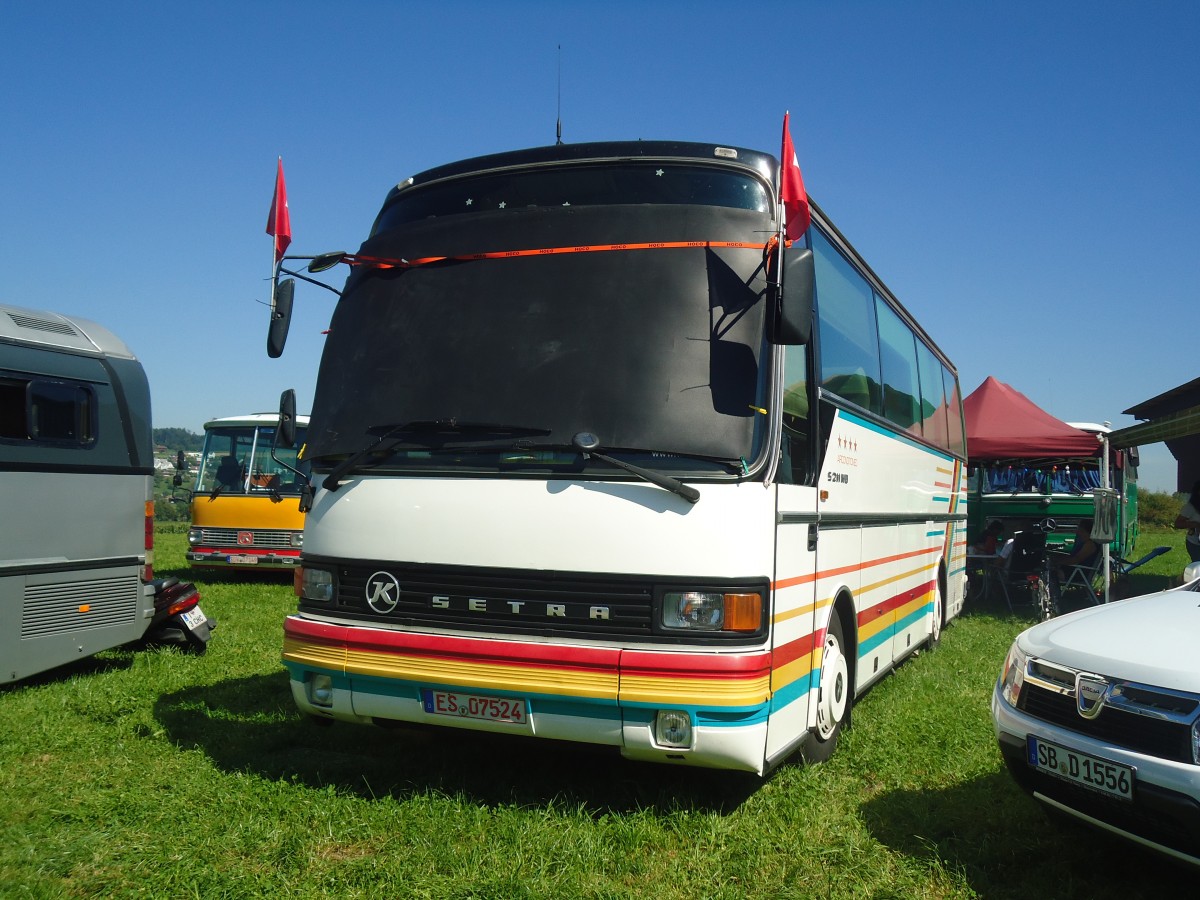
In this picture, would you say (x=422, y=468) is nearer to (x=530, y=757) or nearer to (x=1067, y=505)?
(x=530, y=757)

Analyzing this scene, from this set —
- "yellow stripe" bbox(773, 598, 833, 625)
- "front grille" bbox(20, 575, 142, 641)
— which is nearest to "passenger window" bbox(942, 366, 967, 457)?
"yellow stripe" bbox(773, 598, 833, 625)

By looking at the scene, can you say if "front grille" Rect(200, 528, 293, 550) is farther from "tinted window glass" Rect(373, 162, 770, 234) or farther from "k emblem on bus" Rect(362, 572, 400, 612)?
"k emblem on bus" Rect(362, 572, 400, 612)

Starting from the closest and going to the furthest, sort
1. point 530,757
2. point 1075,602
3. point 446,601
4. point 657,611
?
point 657,611 < point 446,601 < point 530,757 < point 1075,602

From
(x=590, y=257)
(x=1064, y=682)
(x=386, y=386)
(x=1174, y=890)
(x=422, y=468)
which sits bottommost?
(x=1174, y=890)

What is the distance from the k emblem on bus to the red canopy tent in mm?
11130

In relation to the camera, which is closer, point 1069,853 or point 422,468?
point 1069,853

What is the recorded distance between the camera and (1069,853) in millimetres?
4477

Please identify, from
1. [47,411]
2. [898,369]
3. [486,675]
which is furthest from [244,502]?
[486,675]

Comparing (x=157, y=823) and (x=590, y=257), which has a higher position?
(x=590, y=257)

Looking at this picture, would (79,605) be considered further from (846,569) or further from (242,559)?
(242,559)

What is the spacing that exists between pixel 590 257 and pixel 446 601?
181 centimetres

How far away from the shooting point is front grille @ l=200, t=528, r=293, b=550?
15398mm

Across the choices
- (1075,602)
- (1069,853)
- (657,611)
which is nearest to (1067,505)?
(1075,602)

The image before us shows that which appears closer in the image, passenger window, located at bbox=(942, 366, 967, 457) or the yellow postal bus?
passenger window, located at bbox=(942, 366, 967, 457)
